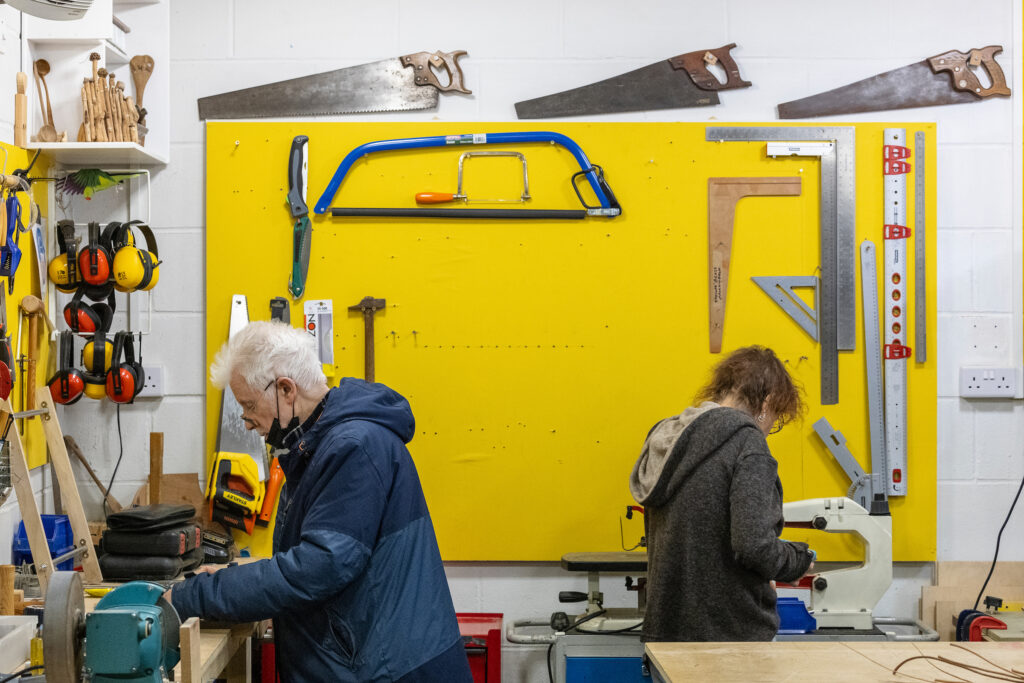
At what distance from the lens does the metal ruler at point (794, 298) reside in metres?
3.26

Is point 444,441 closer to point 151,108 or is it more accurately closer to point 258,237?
point 258,237

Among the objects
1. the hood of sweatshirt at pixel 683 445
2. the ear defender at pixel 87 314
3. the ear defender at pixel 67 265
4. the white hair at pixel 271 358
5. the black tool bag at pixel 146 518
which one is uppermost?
the ear defender at pixel 67 265

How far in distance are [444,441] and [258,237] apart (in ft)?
3.04

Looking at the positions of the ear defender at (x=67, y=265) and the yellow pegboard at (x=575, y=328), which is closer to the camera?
the ear defender at (x=67, y=265)

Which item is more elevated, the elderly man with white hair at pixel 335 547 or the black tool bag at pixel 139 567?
the elderly man with white hair at pixel 335 547

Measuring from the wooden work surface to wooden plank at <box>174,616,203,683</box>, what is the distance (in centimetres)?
87

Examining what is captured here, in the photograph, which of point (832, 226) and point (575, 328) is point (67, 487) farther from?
point (832, 226)

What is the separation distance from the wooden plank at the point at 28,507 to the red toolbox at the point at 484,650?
118 centimetres

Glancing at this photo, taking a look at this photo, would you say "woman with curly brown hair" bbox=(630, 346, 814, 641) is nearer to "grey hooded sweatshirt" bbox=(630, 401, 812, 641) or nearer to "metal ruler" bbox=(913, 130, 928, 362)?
"grey hooded sweatshirt" bbox=(630, 401, 812, 641)

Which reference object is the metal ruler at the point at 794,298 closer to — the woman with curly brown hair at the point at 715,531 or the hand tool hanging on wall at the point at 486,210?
the hand tool hanging on wall at the point at 486,210

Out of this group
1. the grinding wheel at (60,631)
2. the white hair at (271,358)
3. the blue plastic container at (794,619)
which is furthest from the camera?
the blue plastic container at (794,619)

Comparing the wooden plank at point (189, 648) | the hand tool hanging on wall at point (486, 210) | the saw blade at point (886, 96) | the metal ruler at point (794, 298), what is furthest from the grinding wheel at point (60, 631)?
the saw blade at point (886, 96)

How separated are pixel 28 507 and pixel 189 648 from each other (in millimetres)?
949

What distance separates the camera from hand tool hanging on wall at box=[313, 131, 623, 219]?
3.23 metres
